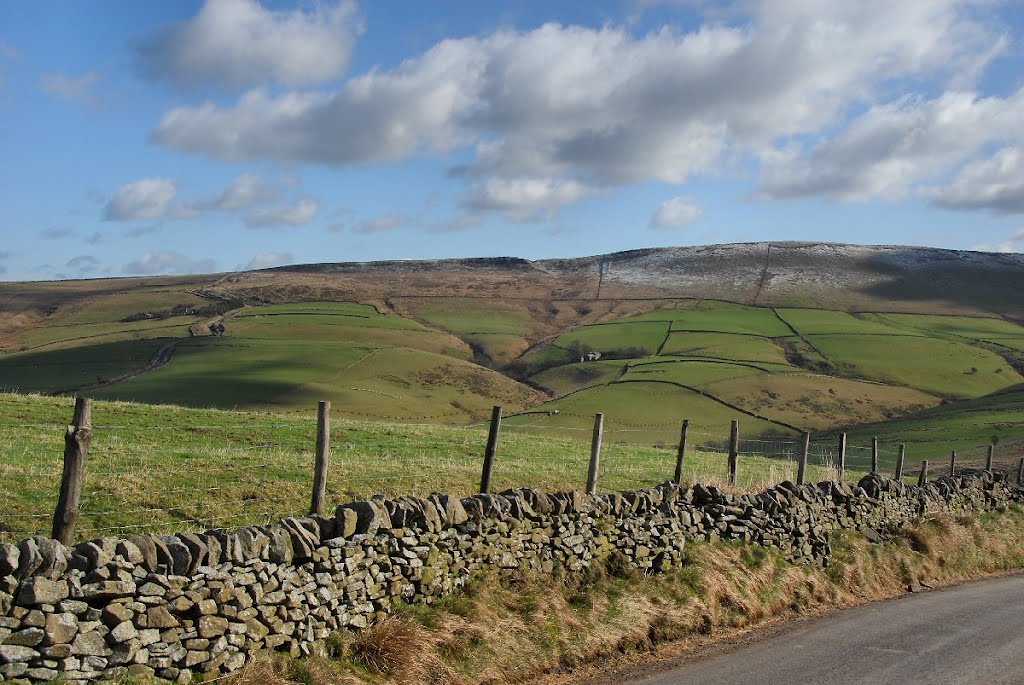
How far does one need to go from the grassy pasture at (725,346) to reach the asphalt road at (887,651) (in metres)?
92.6

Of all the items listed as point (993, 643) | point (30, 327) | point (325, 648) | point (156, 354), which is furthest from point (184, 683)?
point (30, 327)

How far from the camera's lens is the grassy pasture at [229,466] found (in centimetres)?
1377

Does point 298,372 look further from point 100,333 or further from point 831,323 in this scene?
point 831,323

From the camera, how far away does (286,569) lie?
1009cm

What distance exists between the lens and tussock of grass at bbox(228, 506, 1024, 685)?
10.4 m

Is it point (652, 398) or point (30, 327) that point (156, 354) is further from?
point (652, 398)

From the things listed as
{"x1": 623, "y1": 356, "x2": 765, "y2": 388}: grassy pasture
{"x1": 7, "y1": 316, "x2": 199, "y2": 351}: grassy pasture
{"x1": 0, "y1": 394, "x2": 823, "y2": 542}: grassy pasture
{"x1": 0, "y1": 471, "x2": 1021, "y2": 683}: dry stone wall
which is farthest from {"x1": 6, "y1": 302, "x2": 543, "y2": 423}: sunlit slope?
{"x1": 0, "y1": 471, "x2": 1021, "y2": 683}: dry stone wall

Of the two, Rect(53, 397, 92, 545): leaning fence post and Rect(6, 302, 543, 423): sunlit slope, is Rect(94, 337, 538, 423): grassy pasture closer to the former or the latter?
Rect(6, 302, 543, 423): sunlit slope

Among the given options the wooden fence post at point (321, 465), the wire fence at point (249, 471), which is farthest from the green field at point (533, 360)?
the wooden fence post at point (321, 465)

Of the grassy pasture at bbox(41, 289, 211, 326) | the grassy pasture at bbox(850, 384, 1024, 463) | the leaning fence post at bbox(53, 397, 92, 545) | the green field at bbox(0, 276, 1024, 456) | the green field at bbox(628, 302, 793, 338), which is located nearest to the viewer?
the leaning fence post at bbox(53, 397, 92, 545)

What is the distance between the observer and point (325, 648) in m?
10.2

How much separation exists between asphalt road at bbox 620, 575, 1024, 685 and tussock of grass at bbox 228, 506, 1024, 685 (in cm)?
82

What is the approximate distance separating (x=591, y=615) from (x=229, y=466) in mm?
8594

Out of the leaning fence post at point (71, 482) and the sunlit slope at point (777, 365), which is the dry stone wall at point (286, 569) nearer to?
the leaning fence post at point (71, 482)
